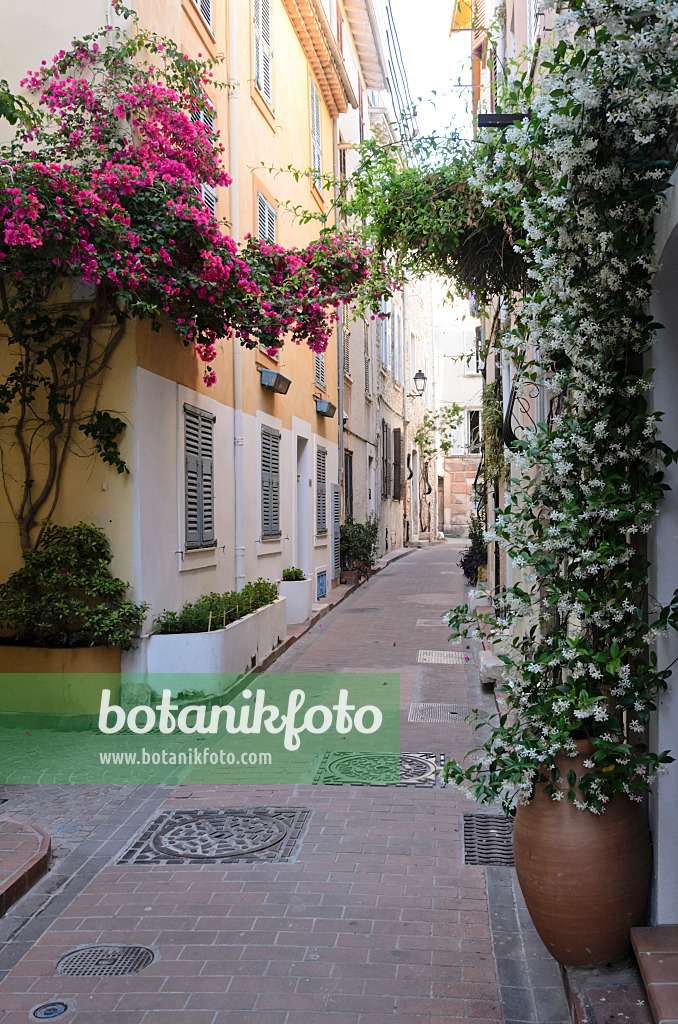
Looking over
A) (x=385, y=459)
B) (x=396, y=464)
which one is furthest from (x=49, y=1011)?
(x=396, y=464)

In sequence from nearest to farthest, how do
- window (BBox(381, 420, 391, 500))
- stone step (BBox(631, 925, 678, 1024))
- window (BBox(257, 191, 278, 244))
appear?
1. stone step (BBox(631, 925, 678, 1024))
2. window (BBox(257, 191, 278, 244))
3. window (BBox(381, 420, 391, 500))

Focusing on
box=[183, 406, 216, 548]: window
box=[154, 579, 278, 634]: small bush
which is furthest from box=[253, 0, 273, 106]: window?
box=[154, 579, 278, 634]: small bush

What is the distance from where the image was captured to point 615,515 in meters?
3.25

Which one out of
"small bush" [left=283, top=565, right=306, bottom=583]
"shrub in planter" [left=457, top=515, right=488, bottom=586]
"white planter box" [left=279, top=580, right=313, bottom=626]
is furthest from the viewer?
"shrub in planter" [left=457, top=515, right=488, bottom=586]

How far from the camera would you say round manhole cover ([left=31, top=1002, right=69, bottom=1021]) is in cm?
334

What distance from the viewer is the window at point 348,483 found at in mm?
20703

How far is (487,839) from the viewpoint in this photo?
517 cm

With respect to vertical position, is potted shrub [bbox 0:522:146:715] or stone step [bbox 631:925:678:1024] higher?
potted shrub [bbox 0:522:146:715]

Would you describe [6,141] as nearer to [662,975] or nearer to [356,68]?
[662,975]

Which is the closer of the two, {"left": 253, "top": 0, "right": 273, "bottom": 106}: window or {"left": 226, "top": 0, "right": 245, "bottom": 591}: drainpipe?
{"left": 226, "top": 0, "right": 245, "bottom": 591}: drainpipe

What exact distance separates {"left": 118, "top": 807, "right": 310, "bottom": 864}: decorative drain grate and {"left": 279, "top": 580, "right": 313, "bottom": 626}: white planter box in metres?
7.85

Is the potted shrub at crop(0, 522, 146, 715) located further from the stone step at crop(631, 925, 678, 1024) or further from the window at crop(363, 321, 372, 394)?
the window at crop(363, 321, 372, 394)

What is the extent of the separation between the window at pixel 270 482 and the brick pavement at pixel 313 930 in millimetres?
7059

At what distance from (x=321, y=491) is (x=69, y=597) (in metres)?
10.0
